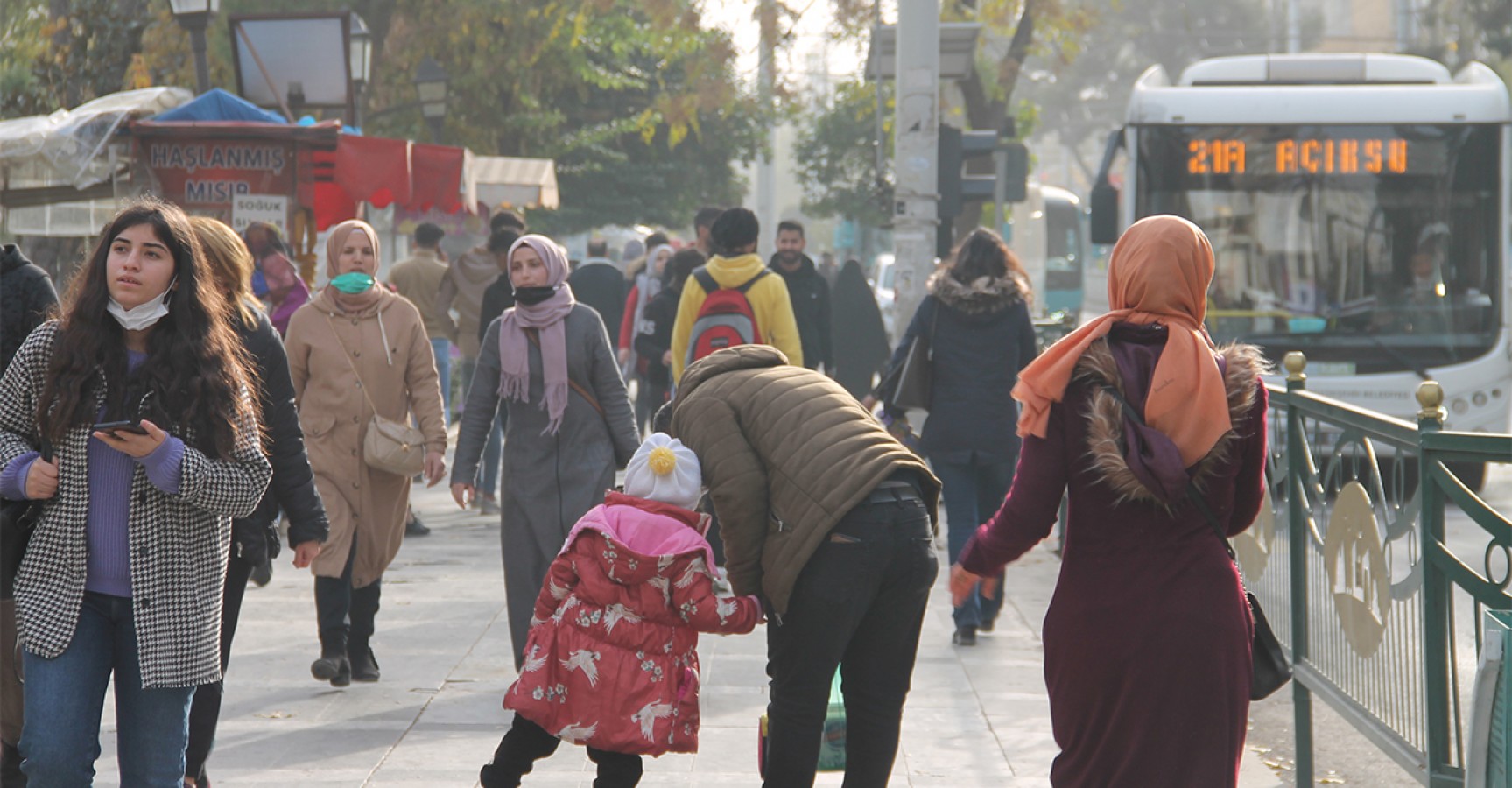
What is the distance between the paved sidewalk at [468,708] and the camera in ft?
18.5

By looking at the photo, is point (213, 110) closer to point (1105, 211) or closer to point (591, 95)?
point (1105, 211)

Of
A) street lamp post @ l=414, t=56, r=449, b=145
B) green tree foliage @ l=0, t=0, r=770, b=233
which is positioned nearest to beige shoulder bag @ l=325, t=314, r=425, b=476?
green tree foliage @ l=0, t=0, r=770, b=233

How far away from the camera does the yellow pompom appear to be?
4.21 meters

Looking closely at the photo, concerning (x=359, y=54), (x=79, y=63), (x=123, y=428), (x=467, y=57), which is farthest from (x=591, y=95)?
(x=123, y=428)

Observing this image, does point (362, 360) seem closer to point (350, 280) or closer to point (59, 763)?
point (350, 280)

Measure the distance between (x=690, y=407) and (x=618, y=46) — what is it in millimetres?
20904

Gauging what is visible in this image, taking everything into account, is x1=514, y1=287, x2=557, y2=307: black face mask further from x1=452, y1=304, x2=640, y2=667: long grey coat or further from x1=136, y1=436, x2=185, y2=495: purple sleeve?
x1=136, y1=436, x2=185, y2=495: purple sleeve

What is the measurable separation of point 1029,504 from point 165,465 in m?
1.82

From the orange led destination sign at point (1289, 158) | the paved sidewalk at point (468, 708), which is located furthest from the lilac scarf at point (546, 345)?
the orange led destination sign at point (1289, 158)

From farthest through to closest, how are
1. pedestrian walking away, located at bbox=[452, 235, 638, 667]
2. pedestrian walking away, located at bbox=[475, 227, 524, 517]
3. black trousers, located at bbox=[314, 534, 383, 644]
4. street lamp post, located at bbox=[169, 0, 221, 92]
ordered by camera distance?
1. street lamp post, located at bbox=[169, 0, 221, 92]
2. pedestrian walking away, located at bbox=[475, 227, 524, 517]
3. black trousers, located at bbox=[314, 534, 383, 644]
4. pedestrian walking away, located at bbox=[452, 235, 638, 667]

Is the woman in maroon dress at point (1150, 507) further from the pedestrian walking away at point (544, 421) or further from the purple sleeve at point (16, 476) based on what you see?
the pedestrian walking away at point (544, 421)

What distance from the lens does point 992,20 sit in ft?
62.2

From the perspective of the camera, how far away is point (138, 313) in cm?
385

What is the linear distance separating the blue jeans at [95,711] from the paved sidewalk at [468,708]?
1573 millimetres
